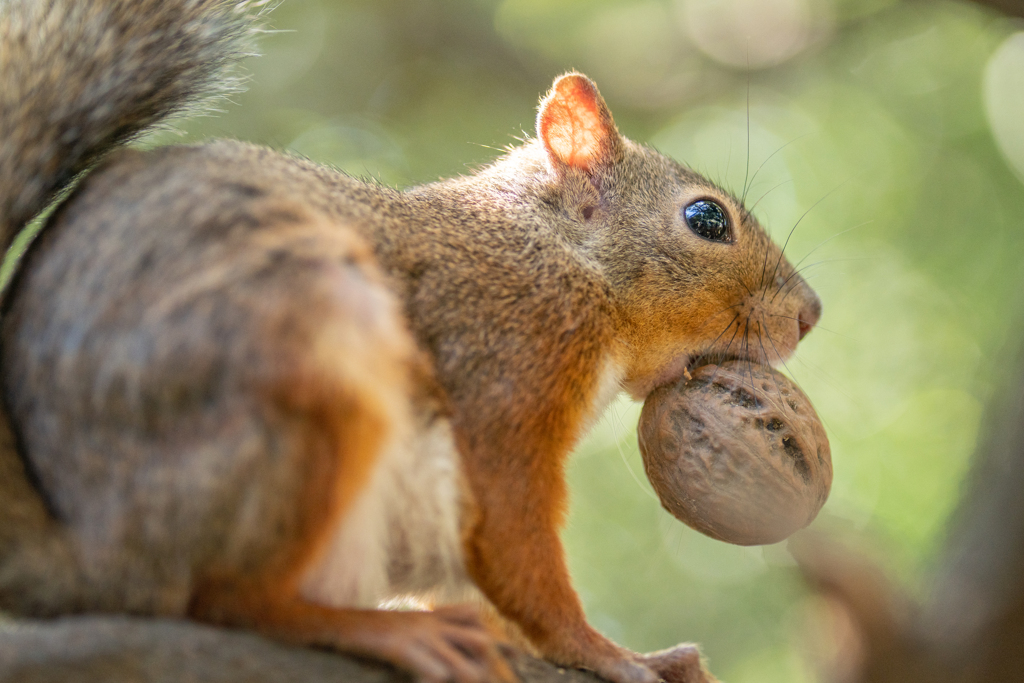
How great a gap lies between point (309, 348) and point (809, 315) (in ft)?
4.92

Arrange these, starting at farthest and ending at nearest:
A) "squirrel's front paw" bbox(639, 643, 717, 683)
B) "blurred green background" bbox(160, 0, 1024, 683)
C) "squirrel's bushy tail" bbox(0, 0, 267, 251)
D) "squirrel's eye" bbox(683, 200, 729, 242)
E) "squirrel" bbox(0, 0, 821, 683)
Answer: "blurred green background" bbox(160, 0, 1024, 683) < "squirrel's eye" bbox(683, 200, 729, 242) < "squirrel's front paw" bbox(639, 643, 717, 683) < "squirrel's bushy tail" bbox(0, 0, 267, 251) < "squirrel" bbox(0, 0, 821, 683)

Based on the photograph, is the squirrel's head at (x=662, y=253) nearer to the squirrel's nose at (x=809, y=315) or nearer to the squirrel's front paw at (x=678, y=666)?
the squirrel's nose at (x=809, y=315)

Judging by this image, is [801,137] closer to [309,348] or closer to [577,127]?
[577,127]

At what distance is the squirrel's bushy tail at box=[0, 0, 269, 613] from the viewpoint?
1629 millimetres

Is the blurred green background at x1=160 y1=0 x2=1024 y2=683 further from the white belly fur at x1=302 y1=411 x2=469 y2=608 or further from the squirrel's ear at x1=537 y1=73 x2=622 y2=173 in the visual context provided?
the white belly fur at x1=302 y1=411 x2=469 y2=608

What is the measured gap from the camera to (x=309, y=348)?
1329mm

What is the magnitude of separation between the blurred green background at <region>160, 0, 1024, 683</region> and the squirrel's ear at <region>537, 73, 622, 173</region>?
2.49m

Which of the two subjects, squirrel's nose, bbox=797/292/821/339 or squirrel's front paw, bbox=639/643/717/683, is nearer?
squirrel's front paw, bbox=639/643/717/683

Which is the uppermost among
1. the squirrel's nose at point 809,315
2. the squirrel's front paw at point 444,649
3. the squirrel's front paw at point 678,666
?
the squirrel's nose at point 809,315

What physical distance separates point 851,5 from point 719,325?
3.81m

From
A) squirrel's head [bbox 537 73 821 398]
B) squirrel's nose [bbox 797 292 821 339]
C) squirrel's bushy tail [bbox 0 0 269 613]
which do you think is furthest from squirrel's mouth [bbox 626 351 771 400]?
squirrel's bushy tail [bbox 0 0 269 613]

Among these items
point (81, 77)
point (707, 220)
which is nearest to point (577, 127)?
point (707, 220)

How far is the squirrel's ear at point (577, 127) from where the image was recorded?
2.24 meters

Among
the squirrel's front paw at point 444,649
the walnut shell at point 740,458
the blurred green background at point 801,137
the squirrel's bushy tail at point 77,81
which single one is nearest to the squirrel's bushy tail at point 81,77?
the squirrel's bushy tail at point 77,81
